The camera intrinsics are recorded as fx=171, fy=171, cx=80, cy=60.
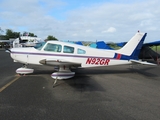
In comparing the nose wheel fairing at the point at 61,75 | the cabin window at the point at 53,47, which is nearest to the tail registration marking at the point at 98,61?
the nose wheel fairing at the point at 61,75

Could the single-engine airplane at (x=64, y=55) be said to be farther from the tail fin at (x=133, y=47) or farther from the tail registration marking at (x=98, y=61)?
the tail fin at (x=133, y=47)

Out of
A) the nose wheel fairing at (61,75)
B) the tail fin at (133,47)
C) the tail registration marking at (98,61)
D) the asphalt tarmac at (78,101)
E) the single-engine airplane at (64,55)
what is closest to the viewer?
the asphalt tarmac at (78,101)

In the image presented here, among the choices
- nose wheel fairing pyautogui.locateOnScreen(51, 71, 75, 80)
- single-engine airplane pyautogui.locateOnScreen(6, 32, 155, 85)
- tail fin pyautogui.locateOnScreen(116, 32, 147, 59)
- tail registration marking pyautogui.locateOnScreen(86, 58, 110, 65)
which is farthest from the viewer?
tail fin pyautogui.locateOnScreen(116, 32, 147, 59)

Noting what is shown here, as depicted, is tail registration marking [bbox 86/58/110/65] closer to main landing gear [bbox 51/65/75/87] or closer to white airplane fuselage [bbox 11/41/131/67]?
white airplane fuselage [bbox 11/41/131/67]

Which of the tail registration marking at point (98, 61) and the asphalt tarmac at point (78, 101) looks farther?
the tail registration marking at point (98, 61)

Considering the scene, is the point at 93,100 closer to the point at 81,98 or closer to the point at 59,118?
the point at 81,98

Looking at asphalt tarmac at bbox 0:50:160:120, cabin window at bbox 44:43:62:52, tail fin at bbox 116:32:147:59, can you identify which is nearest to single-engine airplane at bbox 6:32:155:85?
cabin window at bbox 44:43:62:52

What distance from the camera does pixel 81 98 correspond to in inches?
207

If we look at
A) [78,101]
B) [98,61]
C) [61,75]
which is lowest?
[78,101]

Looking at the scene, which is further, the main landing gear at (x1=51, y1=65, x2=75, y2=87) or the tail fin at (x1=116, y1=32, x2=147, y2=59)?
the tail fin at (x1=116, y1=32, x2=147, y2=59)

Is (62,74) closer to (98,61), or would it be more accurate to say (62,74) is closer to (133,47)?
(98,61)

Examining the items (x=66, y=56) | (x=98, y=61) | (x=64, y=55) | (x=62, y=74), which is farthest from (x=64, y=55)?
(x=98, y=61)

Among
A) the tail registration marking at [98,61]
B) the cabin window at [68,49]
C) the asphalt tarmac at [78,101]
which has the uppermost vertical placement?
the cabin window at [68,49]

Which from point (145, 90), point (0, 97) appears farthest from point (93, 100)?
point (0, 97)
